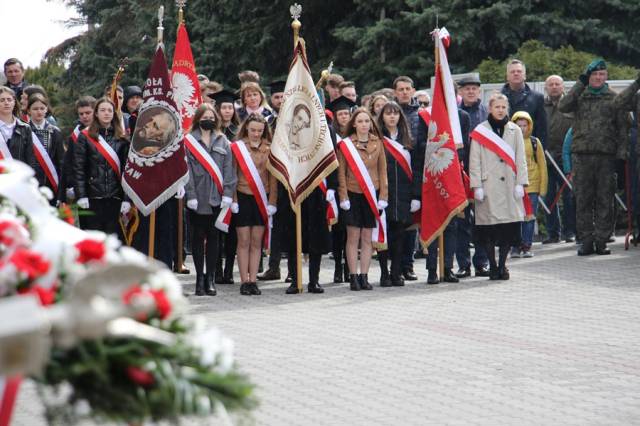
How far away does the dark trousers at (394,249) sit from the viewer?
15.1m

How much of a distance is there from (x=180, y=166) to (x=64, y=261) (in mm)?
10059

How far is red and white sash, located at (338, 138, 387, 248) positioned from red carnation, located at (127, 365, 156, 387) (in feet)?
35.0

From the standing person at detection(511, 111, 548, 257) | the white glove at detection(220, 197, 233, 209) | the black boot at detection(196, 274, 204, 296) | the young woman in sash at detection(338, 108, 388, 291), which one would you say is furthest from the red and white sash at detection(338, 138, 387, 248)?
the standing person at detection(511, 111, 548, 257)

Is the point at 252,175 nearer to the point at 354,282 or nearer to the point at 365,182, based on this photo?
the point at 365,182

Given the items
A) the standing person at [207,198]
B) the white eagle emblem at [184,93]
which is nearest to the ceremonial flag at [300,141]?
the standing person at [207,198]

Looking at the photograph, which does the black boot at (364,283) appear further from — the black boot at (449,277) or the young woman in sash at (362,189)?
the black boot at (449,277)

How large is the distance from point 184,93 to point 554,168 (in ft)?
17.2

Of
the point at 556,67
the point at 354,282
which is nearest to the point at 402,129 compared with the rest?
the point at 354,282

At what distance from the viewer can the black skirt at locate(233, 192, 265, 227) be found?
47.5ft

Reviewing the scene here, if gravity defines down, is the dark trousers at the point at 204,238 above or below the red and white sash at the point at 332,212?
below

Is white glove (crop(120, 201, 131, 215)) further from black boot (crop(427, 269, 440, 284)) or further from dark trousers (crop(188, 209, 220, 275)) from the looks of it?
black boot (crop(427, 269, 440, 284))

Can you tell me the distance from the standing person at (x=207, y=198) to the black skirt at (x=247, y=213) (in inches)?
8.0

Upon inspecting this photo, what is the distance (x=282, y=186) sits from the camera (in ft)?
49.0

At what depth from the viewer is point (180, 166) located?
570 inches
